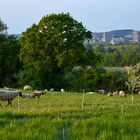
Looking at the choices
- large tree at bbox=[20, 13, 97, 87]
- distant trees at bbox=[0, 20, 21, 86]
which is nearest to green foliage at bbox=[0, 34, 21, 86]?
distant trees at bbox=[0, 20, 21, 86]

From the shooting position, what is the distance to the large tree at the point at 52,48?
5775cm

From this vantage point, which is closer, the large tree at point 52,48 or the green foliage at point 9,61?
the large tree at point 52,48

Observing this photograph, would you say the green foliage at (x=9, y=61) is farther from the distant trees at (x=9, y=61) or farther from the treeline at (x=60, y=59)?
the treeline at (x=60, y=59)

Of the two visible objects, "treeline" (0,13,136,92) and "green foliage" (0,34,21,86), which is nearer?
"treeline" (0,13,136,92)

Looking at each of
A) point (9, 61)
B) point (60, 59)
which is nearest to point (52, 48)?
point (60, 59)

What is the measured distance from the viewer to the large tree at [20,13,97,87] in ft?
189

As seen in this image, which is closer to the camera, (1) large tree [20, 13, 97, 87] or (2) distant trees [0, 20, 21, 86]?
(1) large tree [20, 13, 97, 87]

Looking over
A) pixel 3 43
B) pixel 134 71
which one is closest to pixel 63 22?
pixel 3 43

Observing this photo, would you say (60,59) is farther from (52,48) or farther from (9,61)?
(9,61)

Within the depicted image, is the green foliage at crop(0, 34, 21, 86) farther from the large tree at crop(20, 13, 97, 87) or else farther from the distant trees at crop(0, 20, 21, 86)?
the large tree at crop(20, 13, 97, 87)

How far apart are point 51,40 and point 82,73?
6320 mm

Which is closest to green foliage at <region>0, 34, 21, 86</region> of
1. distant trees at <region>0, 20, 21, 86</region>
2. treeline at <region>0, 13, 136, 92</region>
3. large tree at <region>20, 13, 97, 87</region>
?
distant trees at <region>0, 20, 21, 86</region>

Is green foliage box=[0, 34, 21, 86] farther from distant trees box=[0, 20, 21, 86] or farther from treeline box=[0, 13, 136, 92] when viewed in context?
treeline box=[0, 13, 136, 92]

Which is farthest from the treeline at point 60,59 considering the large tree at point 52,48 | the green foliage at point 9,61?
the green foliage at point 9,61
